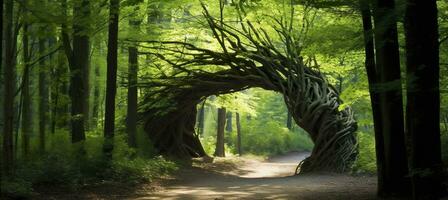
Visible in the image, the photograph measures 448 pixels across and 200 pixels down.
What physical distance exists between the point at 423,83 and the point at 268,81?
12.1 meters

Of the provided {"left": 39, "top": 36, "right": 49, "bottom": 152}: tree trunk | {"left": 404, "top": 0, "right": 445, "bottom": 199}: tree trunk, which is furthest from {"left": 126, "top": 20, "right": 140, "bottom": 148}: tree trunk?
{"left": 404, "top": 0, "right": 445, "bottom": 199}: tree trunk

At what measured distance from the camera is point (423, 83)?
5.93 metres

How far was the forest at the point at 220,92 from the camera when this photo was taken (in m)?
7.37

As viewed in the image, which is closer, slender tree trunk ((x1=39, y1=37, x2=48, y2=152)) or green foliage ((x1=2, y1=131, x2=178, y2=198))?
green foliage ((x1=2, y1=131, x2=178, y2=198))

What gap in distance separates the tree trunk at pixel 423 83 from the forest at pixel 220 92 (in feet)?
0.06

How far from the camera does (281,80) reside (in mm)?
17969

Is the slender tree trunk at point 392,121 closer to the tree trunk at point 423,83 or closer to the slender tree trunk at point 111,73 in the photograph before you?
the tree trunk at point 423,83

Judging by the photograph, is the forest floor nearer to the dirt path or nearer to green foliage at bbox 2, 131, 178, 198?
the dirt path

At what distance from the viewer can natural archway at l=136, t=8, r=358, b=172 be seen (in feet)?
57.0

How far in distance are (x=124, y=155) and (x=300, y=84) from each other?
7.66m

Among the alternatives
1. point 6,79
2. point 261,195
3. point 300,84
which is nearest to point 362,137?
point 300,84

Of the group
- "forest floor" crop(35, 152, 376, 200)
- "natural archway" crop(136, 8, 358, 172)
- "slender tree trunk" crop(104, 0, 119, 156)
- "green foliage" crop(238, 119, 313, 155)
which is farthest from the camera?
"green foliage" crop(238, 119, 313, 155)

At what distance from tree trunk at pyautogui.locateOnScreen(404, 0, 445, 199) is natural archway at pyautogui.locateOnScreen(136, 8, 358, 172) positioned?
10.7m

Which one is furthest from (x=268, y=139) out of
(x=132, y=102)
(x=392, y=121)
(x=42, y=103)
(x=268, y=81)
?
(x=392, y=121)
